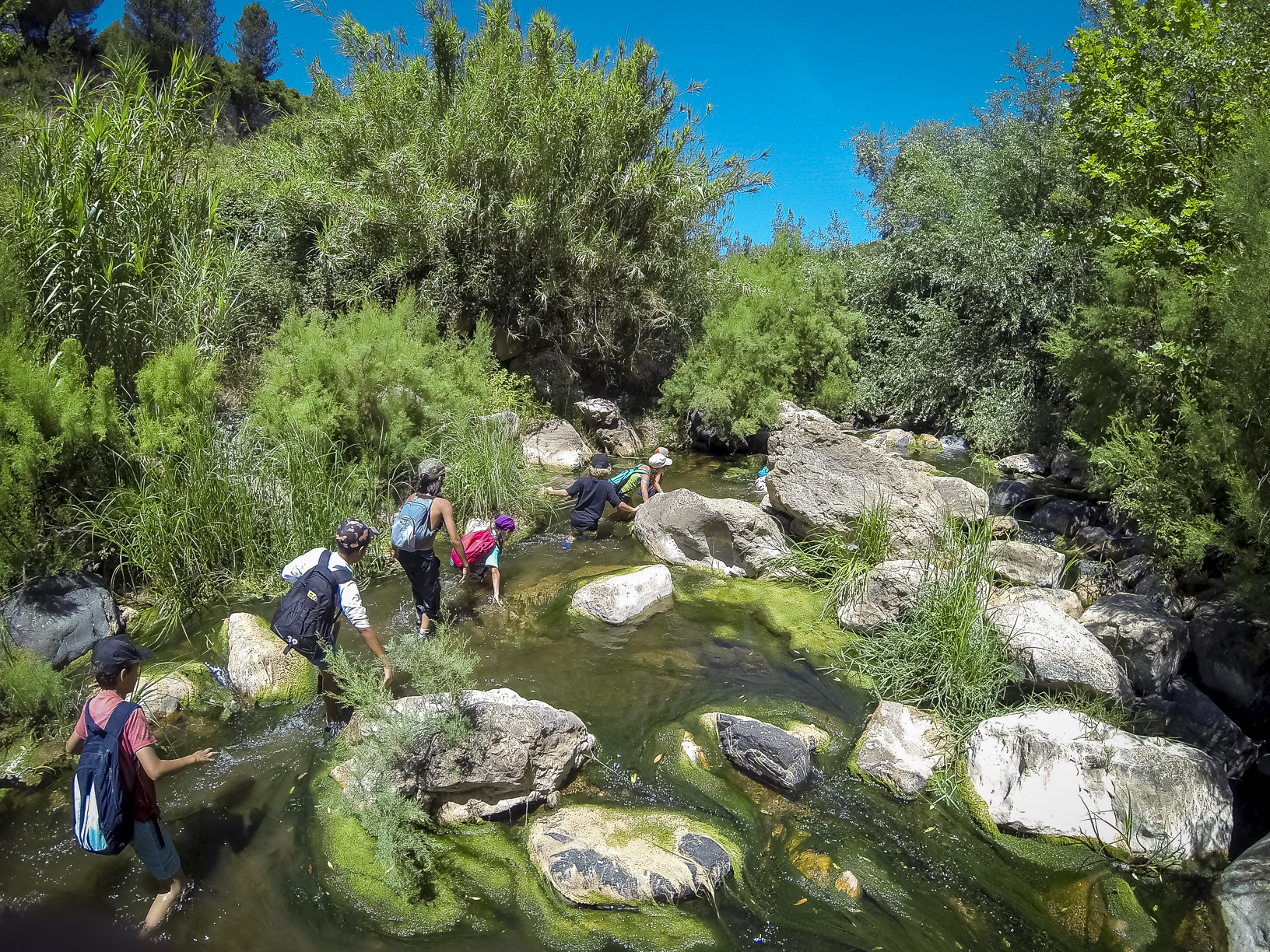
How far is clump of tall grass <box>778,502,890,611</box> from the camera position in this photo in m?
Result: 7.03

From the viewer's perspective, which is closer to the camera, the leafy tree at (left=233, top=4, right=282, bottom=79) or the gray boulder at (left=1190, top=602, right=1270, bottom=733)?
the gray boulder at (left=1190, top=602, right=1270, bottom=733)

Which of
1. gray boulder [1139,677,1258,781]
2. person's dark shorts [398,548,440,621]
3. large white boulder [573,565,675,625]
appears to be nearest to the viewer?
gray boulder [1139,677,1258,781]

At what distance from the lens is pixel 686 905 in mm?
3678

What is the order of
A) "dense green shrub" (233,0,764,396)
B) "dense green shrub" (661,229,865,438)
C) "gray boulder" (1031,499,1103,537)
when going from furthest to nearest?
"dense green shrub" (661,229,865,438) < "dense green shrub" (233,0,764,396) < "gray boulder" (1031,499,1103,537)

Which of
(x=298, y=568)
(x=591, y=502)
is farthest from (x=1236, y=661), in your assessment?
(x=298, y=568)

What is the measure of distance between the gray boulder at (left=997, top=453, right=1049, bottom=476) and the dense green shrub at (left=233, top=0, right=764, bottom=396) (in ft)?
25.0

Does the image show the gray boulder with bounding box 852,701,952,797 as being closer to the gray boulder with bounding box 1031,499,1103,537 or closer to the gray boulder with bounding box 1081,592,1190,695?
the gray boulder with bounding box 1081,592,1190,695

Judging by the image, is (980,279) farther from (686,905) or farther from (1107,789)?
(686,905)

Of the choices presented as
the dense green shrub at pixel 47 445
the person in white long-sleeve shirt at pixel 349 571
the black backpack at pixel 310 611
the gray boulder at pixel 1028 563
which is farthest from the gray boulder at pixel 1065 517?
the dense green shrub at pixel 47 445

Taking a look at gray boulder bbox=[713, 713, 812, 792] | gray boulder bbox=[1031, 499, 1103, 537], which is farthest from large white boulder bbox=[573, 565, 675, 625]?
gray boulder bbox=[1031, 499, 1103, 537]

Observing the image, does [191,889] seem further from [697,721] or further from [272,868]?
[697,721]

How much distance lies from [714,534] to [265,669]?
4629mm

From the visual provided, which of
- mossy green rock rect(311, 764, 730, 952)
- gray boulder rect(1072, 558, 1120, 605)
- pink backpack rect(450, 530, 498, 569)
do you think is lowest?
mossy green rock rect(311, 764, 730, 952)

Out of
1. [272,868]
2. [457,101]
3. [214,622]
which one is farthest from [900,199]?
[272,868]
